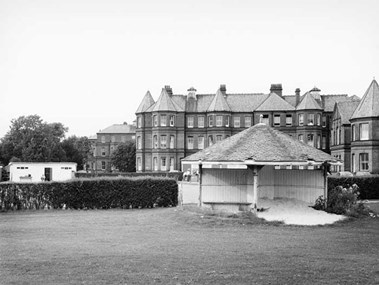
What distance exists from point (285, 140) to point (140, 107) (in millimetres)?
48527

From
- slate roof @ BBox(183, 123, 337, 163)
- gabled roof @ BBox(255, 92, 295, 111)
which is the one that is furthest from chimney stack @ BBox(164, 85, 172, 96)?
slate roof @ BBox(183, 123, 337, 163)

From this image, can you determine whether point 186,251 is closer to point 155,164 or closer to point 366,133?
point 366,133

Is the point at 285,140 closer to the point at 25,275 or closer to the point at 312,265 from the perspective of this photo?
the point at 312,265

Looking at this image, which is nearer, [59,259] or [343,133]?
[59,259]

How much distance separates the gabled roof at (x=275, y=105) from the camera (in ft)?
229

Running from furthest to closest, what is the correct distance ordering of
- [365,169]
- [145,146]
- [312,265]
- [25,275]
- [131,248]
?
[145,146] → [365,169] → [131,248] → [312,265] → [25,275]

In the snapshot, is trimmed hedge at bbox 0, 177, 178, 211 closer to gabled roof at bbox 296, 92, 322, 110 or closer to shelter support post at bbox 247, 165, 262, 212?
shelter support post at bbox 247, 165, 262, 212

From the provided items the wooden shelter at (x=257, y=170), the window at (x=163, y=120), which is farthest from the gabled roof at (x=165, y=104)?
the wooden shelter at (x=257, y=170)

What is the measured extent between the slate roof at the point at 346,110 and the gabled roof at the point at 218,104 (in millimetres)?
16468

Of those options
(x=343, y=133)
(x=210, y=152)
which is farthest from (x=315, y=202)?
(x=343, y=133)

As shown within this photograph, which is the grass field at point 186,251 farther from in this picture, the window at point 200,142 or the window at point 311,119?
the window at point 200,142

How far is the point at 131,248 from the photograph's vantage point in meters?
14.6

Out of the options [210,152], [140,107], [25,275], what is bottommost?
[25,275]

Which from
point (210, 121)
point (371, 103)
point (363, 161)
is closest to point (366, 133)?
point (363, 161)
